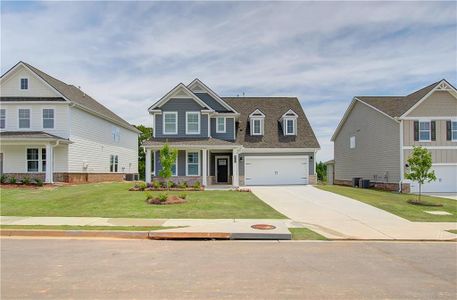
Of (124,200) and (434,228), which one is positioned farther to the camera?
(124,200)

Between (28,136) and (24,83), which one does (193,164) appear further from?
(24,83)

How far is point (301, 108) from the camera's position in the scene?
36.5 meters

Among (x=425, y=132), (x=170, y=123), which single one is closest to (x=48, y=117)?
(x=170, y=123)

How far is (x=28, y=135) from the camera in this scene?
1112 inches

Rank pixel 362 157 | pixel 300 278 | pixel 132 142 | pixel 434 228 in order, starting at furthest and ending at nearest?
pixel 132 142 < pixel 362 157 < pixel 434 228 < pixel 300 278

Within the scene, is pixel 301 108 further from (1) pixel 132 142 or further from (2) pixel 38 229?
(2) pixel 38 229

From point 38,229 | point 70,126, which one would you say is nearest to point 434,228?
point 38,229

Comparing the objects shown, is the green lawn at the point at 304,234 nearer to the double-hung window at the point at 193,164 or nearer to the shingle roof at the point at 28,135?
the double-hung window at the point at 193,164

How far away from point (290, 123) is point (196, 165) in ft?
30.8

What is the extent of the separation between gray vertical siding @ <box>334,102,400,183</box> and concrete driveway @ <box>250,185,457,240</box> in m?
10.0

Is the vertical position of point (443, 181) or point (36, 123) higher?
point (36, 123)

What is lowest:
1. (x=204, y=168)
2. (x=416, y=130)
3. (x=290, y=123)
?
(x=204, y=168)

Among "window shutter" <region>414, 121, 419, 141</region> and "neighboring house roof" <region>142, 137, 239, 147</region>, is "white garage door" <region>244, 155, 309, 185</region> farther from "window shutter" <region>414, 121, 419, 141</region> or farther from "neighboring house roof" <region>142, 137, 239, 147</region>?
"window shutter" <region>414, 121, 419, 141</region>

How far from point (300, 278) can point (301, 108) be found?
101ft
